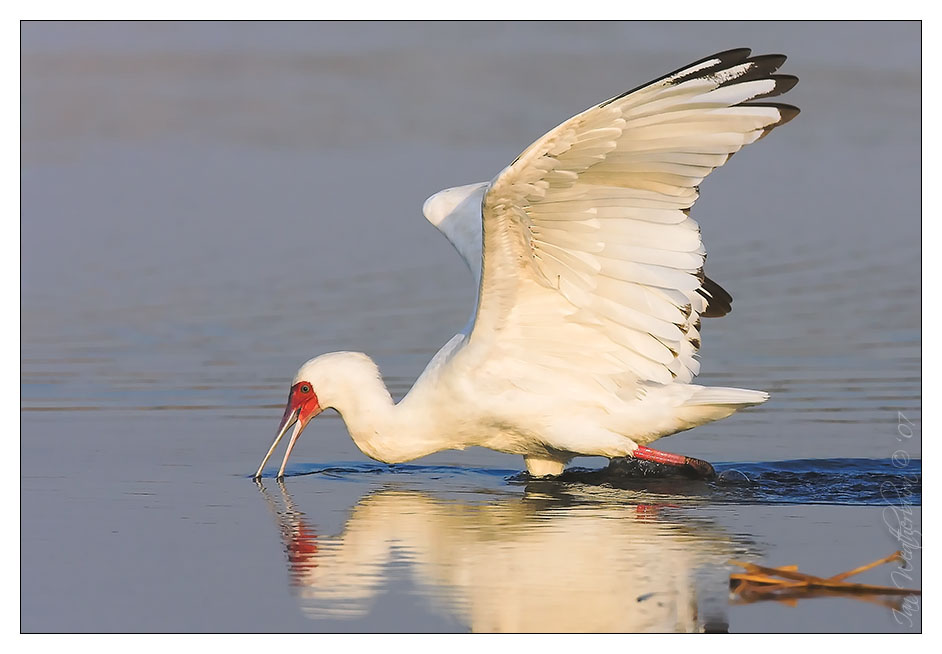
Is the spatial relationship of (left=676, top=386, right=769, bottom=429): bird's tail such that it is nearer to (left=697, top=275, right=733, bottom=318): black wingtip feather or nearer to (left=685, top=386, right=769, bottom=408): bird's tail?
(left=685, top=386, right=769, bottom=408): bird's tail

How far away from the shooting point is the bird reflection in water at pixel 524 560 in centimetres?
725

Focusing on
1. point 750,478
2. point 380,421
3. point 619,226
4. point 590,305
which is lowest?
point 750,478

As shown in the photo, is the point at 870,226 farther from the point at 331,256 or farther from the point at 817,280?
the point at 331,256

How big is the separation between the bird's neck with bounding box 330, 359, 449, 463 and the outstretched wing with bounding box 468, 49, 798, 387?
0.67 meters

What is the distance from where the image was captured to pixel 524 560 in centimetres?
809

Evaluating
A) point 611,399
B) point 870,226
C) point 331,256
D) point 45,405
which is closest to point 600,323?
point 611,399

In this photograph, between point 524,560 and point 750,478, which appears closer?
point 524,560

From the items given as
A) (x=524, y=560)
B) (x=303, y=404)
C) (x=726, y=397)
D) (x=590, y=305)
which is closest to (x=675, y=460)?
(x=726, y=397)

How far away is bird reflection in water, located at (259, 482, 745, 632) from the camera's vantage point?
725cm

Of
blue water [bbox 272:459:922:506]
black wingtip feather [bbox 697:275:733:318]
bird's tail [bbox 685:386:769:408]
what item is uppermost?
black wingtip feather [bbox 697:275:733:318]

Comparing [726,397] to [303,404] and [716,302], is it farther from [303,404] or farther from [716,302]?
[303,404]

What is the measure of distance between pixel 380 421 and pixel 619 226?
2.10 metres

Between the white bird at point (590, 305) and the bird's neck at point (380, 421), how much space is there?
1 cm

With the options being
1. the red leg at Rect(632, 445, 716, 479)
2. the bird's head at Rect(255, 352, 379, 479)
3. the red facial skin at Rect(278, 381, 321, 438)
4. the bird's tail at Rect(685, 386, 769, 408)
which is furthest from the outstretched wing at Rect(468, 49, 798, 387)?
the red facial skin at Rect(278, 381, 321, 438)
